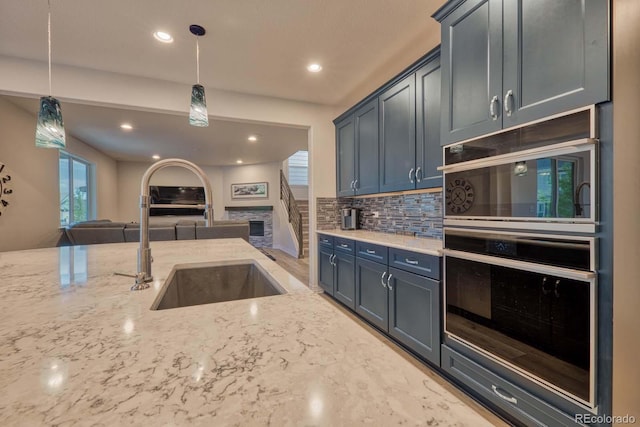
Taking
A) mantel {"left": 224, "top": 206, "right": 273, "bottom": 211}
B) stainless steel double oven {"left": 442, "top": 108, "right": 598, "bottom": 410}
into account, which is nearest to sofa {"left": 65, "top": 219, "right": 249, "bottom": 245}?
mantel {"left": 224, "top": 206, "right": 273, "bottom": 211}

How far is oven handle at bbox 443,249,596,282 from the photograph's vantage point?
1.06 meters

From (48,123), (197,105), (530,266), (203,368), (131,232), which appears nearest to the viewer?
(203,368)

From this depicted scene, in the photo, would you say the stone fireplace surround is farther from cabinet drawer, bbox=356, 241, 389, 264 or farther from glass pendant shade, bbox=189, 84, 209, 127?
glass pendant shade, bbox=189, 84, 209, 127

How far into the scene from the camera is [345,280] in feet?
9.62

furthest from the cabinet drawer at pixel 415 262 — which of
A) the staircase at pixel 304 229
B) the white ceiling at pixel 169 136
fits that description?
the staircase at pixel 304 229

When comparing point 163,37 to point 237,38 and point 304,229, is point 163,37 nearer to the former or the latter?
point 237,38

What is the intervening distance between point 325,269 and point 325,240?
369 mm

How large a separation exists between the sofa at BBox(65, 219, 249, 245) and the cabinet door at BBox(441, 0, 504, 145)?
3.25 meters

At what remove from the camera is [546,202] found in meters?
1.20

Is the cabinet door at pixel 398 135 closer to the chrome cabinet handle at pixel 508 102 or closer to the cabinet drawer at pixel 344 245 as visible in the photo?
the cabinet drawer at pixel 344 245

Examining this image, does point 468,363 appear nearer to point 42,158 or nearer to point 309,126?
point 309,126

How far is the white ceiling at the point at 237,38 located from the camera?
1.90m

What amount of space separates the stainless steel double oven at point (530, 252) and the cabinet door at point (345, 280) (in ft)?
3.90

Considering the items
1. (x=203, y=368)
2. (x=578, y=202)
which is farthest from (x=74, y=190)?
(x=578, y=202)
